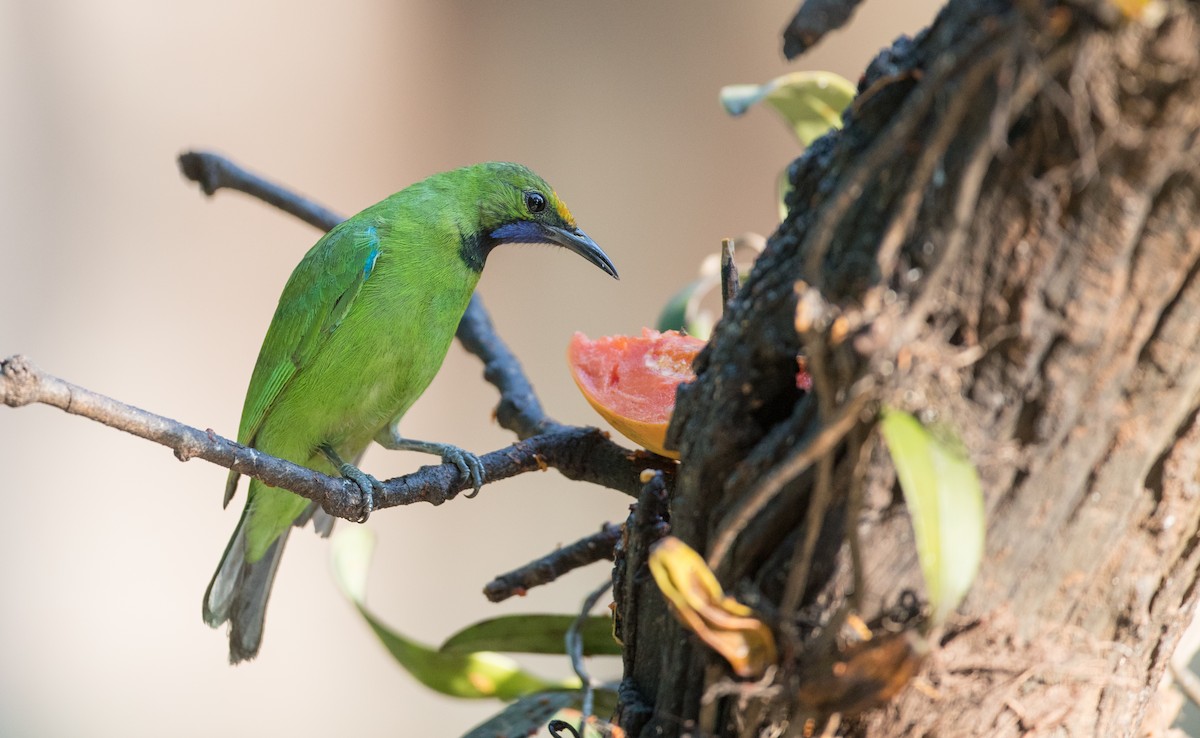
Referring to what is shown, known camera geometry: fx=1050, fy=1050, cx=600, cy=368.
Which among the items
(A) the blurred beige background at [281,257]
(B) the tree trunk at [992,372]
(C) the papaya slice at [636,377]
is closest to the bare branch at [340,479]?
(C) the papaya slice at [636,377]

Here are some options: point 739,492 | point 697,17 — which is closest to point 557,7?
point 697,17

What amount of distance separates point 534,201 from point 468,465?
85 centimetres

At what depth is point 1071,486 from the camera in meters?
1.01

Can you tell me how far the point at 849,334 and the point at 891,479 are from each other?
0.16 m

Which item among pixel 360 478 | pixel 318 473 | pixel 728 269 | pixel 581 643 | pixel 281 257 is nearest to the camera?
pixel 728 269

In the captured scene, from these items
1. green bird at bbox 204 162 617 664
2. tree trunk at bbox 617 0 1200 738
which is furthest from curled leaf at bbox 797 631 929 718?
green bird at bbox 204 162 617 664

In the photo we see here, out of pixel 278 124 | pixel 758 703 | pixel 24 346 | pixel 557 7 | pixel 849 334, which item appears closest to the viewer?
pixel 849 334

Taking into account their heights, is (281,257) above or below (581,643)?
above

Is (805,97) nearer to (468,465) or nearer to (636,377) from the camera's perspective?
(636,377)

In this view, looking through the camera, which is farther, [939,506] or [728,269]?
[728,269]

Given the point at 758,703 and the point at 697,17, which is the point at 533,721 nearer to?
the point at 758,703

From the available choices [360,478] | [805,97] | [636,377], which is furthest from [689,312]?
[360,478]

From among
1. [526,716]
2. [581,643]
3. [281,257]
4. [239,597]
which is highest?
[281,257]

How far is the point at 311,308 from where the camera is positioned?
2.62 meters
